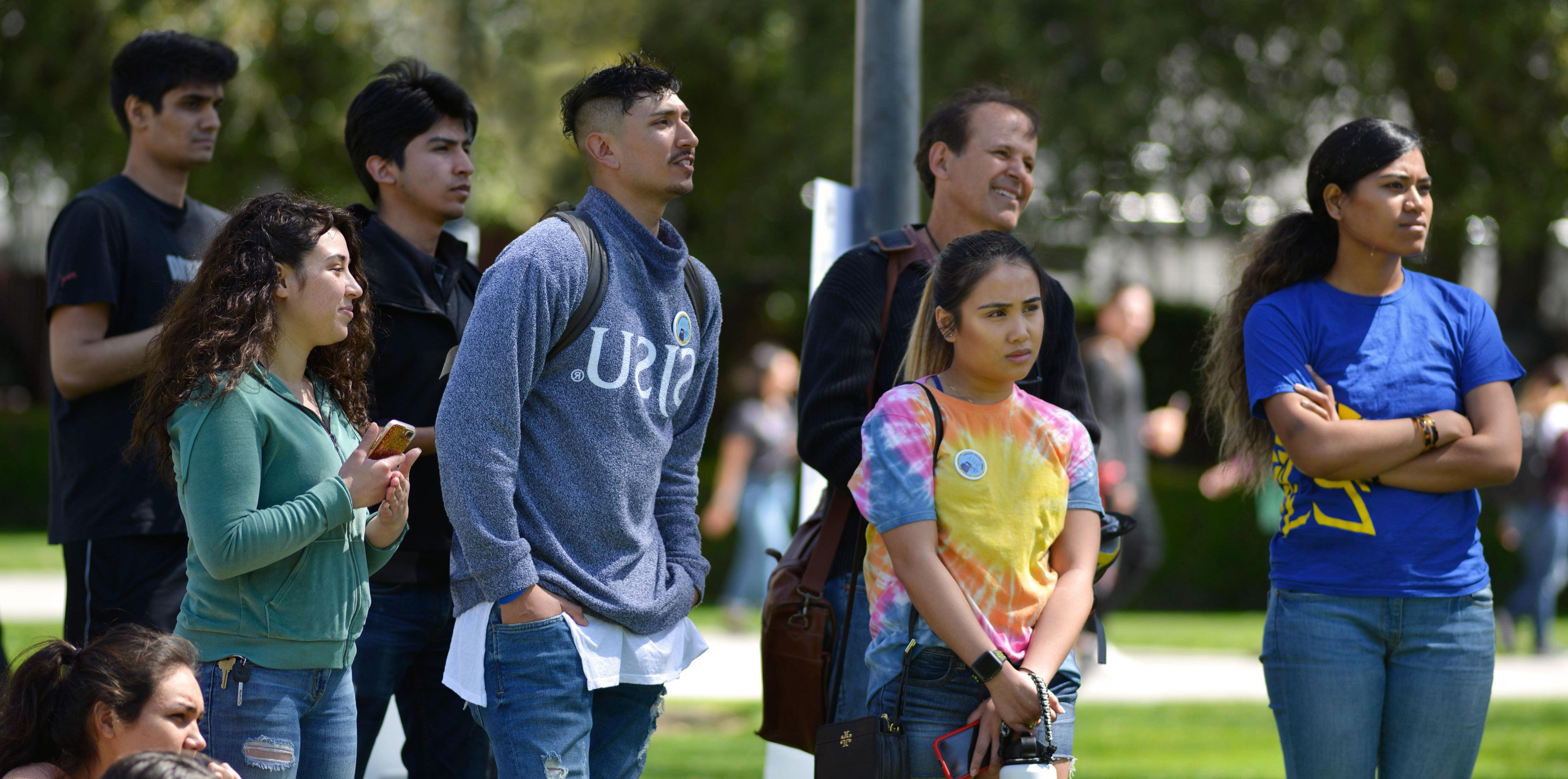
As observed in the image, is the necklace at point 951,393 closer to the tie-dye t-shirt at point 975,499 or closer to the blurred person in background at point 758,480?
the tie-dye t-shirt at point 975,499

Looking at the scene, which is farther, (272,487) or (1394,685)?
(1394,685)

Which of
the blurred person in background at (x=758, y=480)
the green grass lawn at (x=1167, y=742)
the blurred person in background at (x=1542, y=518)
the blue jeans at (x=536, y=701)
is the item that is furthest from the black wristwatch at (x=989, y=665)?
the blurred person in background at (x=1542, y=518)

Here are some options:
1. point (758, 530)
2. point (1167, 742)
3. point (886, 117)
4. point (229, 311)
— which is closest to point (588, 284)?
point (229, 311)

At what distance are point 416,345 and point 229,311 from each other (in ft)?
2.29

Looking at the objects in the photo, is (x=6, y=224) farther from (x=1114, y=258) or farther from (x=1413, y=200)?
(x=1413, y=200)

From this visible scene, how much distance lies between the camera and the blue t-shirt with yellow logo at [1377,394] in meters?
3.63

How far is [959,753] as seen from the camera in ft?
10.6

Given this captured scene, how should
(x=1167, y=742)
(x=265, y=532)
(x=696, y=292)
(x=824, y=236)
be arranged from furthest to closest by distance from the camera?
(x=1167, y=742), (x=824, y=236), (x=696, y=292), (x=265, y=532)

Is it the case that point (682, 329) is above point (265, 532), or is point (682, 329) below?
above

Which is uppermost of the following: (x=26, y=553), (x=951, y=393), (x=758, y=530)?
(x=951, y=393)

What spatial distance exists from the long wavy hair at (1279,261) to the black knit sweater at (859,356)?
507mm

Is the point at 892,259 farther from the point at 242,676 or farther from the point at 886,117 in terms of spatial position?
the point at 242,676

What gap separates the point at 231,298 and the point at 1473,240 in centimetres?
1453

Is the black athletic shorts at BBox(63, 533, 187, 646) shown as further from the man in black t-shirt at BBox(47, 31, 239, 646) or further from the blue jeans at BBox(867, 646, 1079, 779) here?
the blue jeans at BBox(867, 646, 1079, 779)
